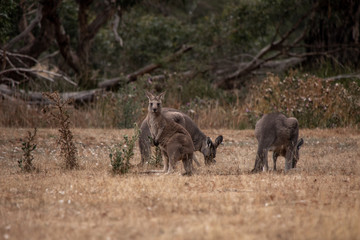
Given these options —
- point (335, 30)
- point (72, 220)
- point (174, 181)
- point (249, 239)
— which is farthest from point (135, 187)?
point (335, 30)

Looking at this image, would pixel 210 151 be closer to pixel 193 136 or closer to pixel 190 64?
pixel 193 136

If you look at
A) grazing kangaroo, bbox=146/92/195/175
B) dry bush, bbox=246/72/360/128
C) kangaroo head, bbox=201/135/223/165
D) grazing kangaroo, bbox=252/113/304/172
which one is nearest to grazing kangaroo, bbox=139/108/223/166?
kangaroo head, bbox=201/135/223/165

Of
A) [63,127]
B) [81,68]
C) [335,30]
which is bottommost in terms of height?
[63,127]

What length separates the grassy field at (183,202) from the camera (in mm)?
4848

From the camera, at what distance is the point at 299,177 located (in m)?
7.88

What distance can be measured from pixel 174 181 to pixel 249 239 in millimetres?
3052

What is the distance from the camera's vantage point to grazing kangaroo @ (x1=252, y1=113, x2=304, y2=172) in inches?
333

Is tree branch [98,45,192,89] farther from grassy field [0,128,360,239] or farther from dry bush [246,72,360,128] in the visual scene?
grassy field [0,128,360,239]

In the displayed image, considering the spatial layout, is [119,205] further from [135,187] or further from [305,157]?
[305,157]

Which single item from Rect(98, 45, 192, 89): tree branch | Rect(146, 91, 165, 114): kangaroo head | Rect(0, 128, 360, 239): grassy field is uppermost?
Rect(98, 45, 192, 89): tree branch

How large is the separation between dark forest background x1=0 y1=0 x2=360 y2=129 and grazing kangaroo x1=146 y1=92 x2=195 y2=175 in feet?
20.1

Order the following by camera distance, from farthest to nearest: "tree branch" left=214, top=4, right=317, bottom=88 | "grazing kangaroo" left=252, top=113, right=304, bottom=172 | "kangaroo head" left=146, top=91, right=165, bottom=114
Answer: "tree branch" left=214, top=4, right=317, bottom=88
"kangaroo head" left=146, top=91, right=165, bottom=114
"grazing kangaroo" left=252, top=113, right=304, bottom=172

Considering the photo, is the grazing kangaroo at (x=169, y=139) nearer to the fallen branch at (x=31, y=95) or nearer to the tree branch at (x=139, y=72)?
the fallen branch at (x=31, y=95)

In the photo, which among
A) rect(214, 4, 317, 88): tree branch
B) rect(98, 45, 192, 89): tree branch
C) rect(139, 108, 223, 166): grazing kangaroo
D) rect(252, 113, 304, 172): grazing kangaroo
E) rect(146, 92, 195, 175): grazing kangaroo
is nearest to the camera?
rect(146, 92, 195, 175): grazing kangaroo
